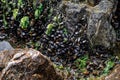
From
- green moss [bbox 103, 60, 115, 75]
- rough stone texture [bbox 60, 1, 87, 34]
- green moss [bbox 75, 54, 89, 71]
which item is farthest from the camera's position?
rough stone texture [bbox 60, 1, 87, 34]

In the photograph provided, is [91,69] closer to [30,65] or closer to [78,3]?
[78,3]

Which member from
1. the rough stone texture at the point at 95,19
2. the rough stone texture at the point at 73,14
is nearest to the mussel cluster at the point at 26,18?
the rough stone texture at the point at 73,14

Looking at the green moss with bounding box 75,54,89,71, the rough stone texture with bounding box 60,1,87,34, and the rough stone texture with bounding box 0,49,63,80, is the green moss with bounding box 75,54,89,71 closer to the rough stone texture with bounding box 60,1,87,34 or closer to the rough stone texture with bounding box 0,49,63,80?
the rough stone texture with bounding box 60,1,87,34

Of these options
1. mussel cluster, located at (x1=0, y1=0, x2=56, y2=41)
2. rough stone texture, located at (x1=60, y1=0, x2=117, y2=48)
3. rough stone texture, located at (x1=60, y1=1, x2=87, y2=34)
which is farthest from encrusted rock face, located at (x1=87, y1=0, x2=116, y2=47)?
mussel cluster, located at (x1=0, y1=0, x2=56, y2=41)

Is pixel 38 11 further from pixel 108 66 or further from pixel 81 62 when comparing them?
pixel 108 66

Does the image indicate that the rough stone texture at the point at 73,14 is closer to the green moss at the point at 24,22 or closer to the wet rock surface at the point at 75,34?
the wet rock surface at the point at 75,34

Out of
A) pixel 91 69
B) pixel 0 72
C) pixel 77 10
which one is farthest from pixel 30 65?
pixel 77 10

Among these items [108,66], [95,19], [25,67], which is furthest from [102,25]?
[25,67]

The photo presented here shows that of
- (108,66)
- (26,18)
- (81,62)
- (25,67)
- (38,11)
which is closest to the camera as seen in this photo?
(25,67)

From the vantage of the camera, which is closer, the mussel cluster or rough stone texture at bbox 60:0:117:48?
rough stone texture at bbox 60:0:117:48
